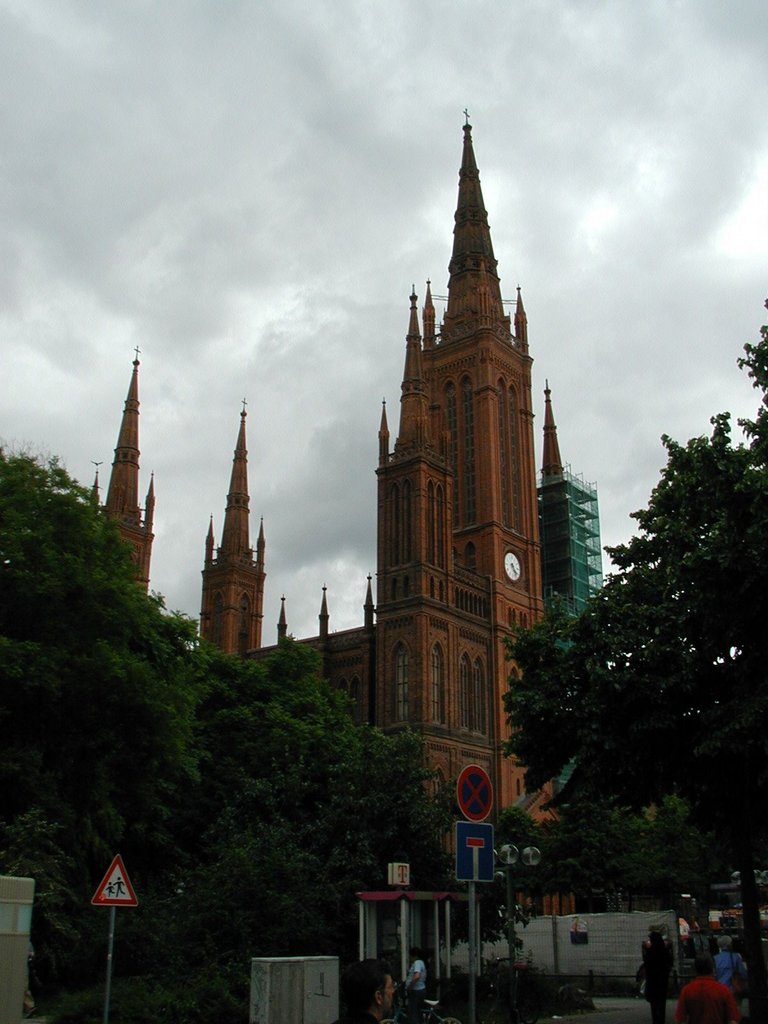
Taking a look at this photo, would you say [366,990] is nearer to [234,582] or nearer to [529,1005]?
[529,1005]

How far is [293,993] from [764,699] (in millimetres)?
8541

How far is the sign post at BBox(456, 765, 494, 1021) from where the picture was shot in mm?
10461

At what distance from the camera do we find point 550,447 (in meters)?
94.2

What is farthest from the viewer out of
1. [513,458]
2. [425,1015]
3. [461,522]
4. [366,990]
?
[513,458]

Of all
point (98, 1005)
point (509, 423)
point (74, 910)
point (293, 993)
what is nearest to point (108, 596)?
point (74, 910)

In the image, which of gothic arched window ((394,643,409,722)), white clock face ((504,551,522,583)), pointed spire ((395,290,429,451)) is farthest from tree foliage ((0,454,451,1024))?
white clock face ((504,551,522,583))

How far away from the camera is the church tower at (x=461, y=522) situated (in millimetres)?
61281

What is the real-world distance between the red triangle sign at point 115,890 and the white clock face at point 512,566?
59.8 m

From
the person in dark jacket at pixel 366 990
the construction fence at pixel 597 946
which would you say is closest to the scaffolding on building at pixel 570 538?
the construction fence at pixel 597 946

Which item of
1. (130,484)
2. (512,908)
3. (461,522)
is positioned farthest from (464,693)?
(512,908)

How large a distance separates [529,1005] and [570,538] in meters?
64.0

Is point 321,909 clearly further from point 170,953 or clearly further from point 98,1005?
point 98,1005

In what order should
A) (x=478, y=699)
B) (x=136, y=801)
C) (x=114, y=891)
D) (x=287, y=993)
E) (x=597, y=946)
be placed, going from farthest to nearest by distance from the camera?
(x=478, y=699), (x=597, y=946), (x=136, y=801), (x=114, y=891), (x=287, y=993)

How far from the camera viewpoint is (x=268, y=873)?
22.1 meters
